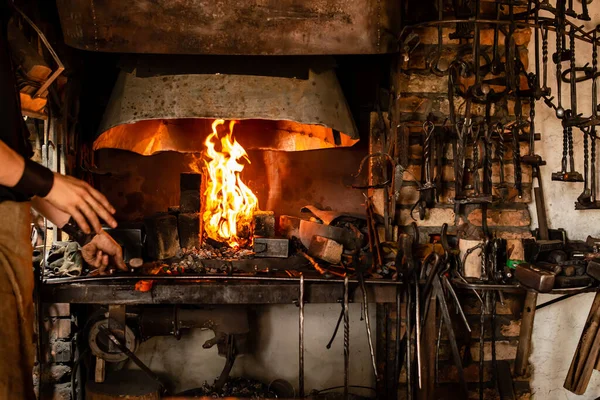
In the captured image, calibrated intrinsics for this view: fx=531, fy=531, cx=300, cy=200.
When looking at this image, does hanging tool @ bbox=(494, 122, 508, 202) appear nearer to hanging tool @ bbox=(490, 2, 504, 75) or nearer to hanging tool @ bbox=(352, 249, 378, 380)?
hanging tool @ bbox=(490, 2, 504, 75)

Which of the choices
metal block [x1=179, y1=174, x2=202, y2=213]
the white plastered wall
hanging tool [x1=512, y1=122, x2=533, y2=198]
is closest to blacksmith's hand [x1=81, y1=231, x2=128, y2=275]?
metal block [x1=179, y1=174, x2=202, y2=213]

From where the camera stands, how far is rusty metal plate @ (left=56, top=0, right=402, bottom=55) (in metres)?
2.40

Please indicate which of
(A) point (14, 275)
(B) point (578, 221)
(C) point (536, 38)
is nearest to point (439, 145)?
(C) point (536, 38)

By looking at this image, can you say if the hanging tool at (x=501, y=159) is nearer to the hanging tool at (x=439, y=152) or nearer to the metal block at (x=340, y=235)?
the hanging tool at (x=439, y=152)

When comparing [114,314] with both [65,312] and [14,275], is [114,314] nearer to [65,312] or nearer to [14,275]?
[65,312]

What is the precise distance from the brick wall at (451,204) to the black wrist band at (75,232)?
149cm

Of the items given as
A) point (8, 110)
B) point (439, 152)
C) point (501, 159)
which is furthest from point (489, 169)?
point (8, 110)

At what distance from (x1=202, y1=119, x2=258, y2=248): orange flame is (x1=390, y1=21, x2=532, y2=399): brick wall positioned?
95cm

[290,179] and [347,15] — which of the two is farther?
[290,179]

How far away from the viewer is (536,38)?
101 inches

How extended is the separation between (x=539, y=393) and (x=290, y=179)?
188cm

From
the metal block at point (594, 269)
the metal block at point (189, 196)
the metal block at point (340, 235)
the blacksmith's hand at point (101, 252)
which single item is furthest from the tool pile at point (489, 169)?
the blacksmith's hand at point (101, 252)

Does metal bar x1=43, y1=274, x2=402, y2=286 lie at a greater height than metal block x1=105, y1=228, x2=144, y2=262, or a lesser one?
lesser

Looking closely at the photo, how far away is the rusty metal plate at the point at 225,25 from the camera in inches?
94.3
